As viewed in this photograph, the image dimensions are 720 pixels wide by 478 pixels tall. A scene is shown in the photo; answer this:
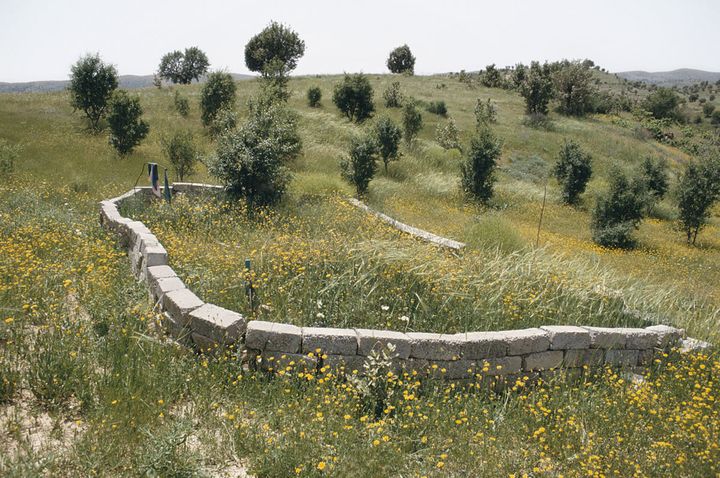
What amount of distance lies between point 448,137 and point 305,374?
23.2 meters

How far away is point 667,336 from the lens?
557cm

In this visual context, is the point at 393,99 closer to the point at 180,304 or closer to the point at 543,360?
the point at 543,360

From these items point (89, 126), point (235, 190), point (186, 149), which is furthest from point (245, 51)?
point (235, 190)

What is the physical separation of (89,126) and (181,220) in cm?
1725

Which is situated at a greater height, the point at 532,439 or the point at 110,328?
the point at 110,328

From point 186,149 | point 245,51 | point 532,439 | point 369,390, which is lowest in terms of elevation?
point 532,439

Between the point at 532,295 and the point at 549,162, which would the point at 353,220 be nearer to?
the point at 532,295

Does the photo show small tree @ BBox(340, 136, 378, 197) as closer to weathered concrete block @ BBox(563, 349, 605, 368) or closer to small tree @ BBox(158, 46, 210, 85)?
weathered concrete block @ BBox(563, 349, 605, 368)

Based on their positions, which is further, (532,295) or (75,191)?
(75,191)

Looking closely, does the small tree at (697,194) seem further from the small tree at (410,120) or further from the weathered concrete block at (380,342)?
the weathered concrete block at (380,342)

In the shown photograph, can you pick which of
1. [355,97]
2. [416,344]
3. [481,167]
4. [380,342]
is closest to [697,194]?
[481,167]

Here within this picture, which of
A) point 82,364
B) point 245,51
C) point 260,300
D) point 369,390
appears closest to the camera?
point 82,364

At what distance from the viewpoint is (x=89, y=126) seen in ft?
72.7

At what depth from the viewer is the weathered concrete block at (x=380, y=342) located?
4.49 m
